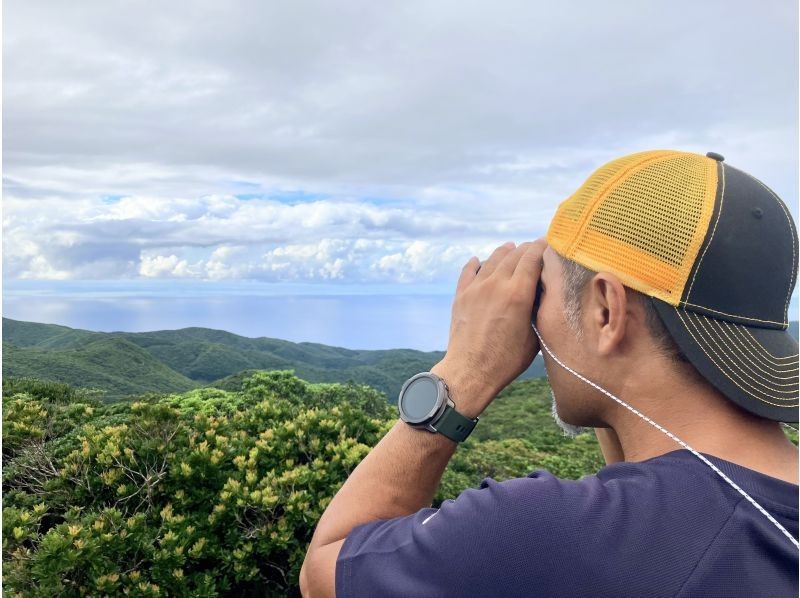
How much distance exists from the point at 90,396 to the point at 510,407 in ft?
31.8

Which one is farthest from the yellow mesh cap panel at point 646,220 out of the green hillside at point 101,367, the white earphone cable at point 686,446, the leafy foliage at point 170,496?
the green hillside at point 101,367

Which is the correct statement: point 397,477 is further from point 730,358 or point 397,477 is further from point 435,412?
point 730,358

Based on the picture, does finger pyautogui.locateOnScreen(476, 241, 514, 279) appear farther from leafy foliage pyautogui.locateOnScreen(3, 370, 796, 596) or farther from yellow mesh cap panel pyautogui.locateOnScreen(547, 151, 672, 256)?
leafy foliage pyautogui.locateOnScreen(3, 370, 796, 596)

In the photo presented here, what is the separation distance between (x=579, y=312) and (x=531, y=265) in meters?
0.26

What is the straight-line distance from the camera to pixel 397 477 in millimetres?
2129

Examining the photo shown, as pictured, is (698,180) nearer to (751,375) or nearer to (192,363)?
(751,375)

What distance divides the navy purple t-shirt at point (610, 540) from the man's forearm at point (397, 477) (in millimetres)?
287

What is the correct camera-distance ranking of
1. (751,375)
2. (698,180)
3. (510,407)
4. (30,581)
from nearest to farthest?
(751,375)
(698,180)
(30,581)
(510,407)

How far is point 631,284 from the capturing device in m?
2.01

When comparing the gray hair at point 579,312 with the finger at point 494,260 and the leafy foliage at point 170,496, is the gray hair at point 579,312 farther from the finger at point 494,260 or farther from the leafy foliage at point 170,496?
the leafy foliage at point 170,496

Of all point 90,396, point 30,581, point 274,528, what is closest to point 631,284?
point 274,528

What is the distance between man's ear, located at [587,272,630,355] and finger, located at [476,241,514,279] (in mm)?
409

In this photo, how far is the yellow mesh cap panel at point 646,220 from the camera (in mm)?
1984

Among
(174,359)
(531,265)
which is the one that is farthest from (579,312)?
(174,359)
